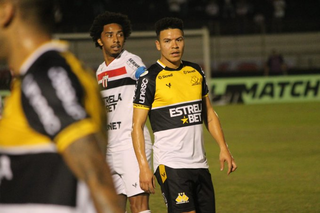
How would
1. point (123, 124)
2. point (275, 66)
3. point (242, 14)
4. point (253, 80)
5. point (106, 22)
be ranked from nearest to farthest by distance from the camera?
point (123, 124), point (106, 22), point (253, 80), point (275, 66), point (242, 14)

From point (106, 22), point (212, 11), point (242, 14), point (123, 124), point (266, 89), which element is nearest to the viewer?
point (123, 124)

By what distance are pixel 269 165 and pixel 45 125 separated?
9.81 meters

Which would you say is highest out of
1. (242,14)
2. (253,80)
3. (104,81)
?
(242,14)

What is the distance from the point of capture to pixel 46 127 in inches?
76.7

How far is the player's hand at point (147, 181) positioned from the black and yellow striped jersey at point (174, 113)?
30 cm

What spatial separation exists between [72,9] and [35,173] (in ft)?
97.6

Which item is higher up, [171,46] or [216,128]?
[171,46]

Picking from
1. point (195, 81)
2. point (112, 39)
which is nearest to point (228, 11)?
point (112, 39)

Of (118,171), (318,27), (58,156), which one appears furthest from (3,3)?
(318,27)

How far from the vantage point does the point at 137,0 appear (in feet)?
105

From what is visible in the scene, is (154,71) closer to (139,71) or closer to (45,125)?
(139,71)

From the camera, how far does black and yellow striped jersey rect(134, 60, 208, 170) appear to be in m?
5.50

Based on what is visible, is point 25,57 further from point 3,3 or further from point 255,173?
point 255,173

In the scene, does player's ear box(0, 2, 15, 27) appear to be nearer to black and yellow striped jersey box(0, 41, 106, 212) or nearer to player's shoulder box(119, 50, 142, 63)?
A: black and yellow striped jersey box(0, 41, 106, 212)
